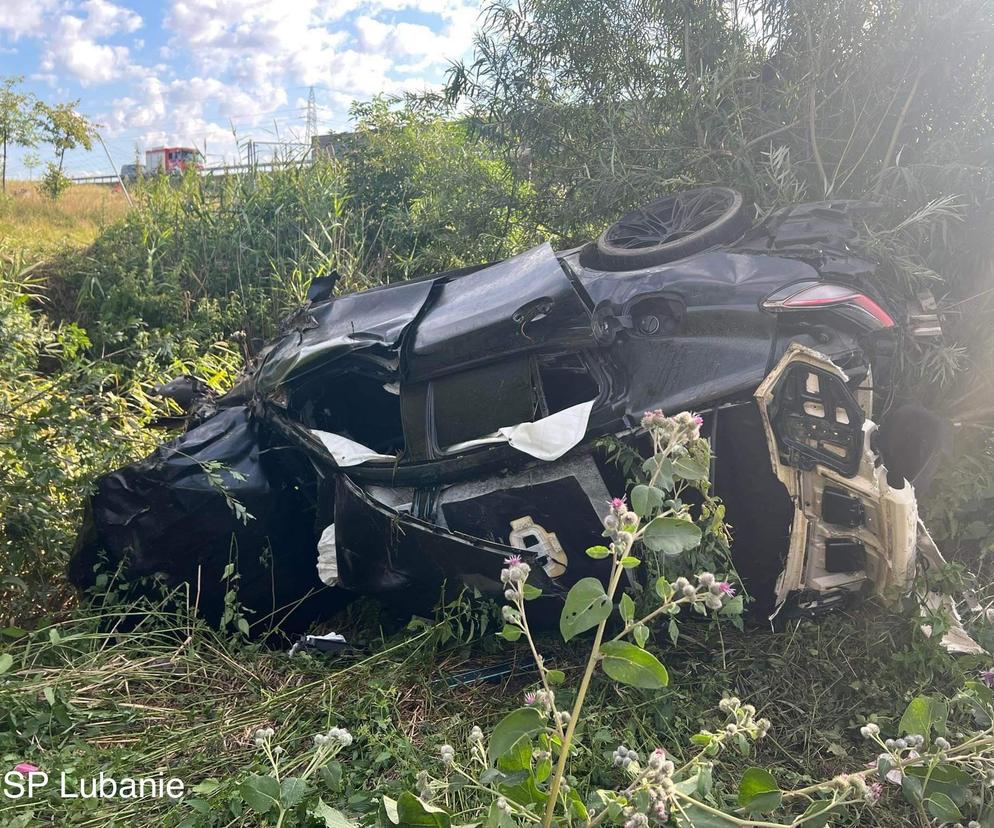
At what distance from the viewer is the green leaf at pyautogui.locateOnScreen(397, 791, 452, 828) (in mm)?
1197

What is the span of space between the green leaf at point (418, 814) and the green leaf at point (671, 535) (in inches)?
22.7

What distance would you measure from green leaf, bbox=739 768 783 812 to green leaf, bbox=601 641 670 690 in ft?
0.84

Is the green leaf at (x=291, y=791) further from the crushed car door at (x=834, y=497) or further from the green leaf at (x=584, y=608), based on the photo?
the crushed car door at (x=834, y=497)

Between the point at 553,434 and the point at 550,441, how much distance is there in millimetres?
24

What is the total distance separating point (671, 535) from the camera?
121 centimetres

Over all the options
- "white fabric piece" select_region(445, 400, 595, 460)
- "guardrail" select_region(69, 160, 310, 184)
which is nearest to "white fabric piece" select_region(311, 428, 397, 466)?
"white fabric piece" select_region(445, 400, 595, 460)

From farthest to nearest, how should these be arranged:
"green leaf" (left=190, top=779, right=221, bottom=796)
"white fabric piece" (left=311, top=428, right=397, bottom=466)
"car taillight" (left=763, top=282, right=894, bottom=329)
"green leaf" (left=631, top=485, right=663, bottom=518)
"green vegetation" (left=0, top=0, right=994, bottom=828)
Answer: "white fabric piece" (left=311, top=428, right=397, bottom=466)
"car taillight" (left=763, top=282, right=894, bottom=329)
"green vegetation" (left=0, top=0, right=994, bottom=828)
"green leaf" (left=190, top=779, right=221, bottom=796)
"green leaf" (left=631, top=485, right=663, bottom=518)

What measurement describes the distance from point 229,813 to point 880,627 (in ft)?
6.78

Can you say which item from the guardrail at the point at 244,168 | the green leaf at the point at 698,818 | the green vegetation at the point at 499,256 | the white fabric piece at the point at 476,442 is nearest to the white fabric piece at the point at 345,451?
the white fabric piece at the point at 476,442

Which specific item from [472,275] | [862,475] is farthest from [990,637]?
[472,275]

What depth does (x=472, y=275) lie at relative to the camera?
9.57 ft

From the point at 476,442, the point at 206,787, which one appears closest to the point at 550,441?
the point at 476,442

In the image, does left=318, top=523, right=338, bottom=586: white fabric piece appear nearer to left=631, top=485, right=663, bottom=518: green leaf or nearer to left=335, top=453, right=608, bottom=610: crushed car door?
left=335, top=453, right=608, bottom=610: crushed car door

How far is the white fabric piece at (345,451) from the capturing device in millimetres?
2447
